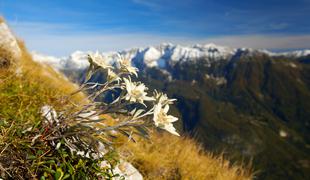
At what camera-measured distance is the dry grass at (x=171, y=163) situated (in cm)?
681

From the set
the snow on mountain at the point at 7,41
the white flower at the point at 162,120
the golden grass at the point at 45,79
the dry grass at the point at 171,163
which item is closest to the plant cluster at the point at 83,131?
the white flower at the point at 162,120

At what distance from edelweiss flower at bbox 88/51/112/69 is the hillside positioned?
62 cm

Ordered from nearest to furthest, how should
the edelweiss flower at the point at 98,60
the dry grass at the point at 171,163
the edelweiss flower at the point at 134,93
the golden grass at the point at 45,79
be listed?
the edelweiss flower at the point at 134,93 < the edelweiss flower at the point at 98,60 < the dry grass at the point at 171,163 < the golden grass at the point at 45,79

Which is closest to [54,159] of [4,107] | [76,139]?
[76,139]

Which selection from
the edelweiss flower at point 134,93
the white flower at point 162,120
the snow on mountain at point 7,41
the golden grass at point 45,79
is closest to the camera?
the white flower at point 162,120

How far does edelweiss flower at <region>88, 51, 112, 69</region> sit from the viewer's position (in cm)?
344

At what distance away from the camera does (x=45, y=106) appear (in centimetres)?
640

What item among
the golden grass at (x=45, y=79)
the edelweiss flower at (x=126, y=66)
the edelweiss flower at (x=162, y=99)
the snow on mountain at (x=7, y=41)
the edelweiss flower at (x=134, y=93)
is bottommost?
the golden grass at (x=45, y=79)

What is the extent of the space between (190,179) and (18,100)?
134 inches

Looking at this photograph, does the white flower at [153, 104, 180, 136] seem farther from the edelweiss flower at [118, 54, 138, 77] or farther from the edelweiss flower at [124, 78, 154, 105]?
the edelweiss flower at [118, 54, 138, 77]

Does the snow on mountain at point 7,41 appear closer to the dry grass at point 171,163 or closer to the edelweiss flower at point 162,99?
the dry grass at point 171,163

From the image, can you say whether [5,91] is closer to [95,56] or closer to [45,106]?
[45,106]

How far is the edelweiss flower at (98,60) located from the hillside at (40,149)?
0.62m

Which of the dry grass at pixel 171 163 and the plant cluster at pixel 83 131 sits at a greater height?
the plant cluster at pixel 83 131
